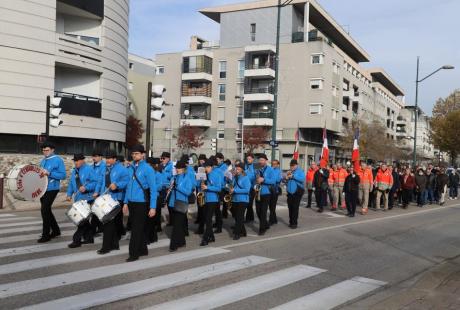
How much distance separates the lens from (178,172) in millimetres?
9156

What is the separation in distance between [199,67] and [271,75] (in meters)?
9.44

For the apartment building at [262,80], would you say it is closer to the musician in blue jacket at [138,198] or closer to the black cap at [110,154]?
the black cap at [110,154]

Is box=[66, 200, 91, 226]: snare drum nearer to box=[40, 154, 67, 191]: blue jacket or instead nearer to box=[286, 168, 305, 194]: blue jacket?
box=[40, 154, 67, 191]: blue jacket

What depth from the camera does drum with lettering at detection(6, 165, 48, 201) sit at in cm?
924

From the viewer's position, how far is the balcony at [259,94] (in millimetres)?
Answer: 53031

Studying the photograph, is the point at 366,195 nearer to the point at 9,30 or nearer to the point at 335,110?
the point at 9,30

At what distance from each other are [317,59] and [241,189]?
45.0 m

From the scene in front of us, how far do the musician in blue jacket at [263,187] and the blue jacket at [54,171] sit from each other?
4467mm

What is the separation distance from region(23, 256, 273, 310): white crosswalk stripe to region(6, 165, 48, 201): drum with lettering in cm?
373

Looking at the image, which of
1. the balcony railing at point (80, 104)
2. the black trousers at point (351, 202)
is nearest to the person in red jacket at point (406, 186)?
the black trousers at point (351, 202)

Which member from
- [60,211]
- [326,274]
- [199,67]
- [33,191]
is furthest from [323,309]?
[199,67]

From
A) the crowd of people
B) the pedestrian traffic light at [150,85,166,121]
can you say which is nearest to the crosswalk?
the crowd of people

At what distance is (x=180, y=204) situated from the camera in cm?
896

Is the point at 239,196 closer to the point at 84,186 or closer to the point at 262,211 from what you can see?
the point at 262,211
